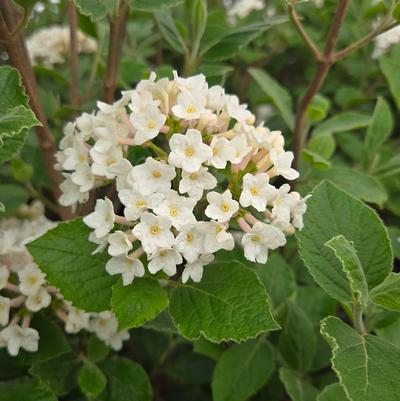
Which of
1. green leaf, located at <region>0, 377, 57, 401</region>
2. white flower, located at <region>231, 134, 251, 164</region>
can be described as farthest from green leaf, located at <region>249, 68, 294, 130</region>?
green leaf, located at <region>0, 377, 57, 401</region>

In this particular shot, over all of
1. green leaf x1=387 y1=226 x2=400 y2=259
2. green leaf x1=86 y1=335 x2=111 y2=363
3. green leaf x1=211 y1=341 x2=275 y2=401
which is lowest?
green leaf x1=86 y1=335 x2=111 y2=363

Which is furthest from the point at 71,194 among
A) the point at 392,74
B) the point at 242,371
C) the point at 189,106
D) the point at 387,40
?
→ the point at 387,40

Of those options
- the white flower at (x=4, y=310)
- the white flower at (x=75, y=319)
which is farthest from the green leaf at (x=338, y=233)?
the white flower at (x=4, y=310)

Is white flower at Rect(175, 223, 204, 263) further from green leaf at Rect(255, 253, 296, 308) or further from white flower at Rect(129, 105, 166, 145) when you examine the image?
green leaf at Rect(255, 253, 296, 308)

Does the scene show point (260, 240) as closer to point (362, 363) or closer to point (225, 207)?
point (225, 207)

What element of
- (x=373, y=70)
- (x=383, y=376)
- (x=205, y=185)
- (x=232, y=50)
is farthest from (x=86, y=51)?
(x=383, y=376)

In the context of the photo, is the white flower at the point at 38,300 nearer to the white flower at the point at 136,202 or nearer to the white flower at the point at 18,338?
the white flower at the point at 18,338
